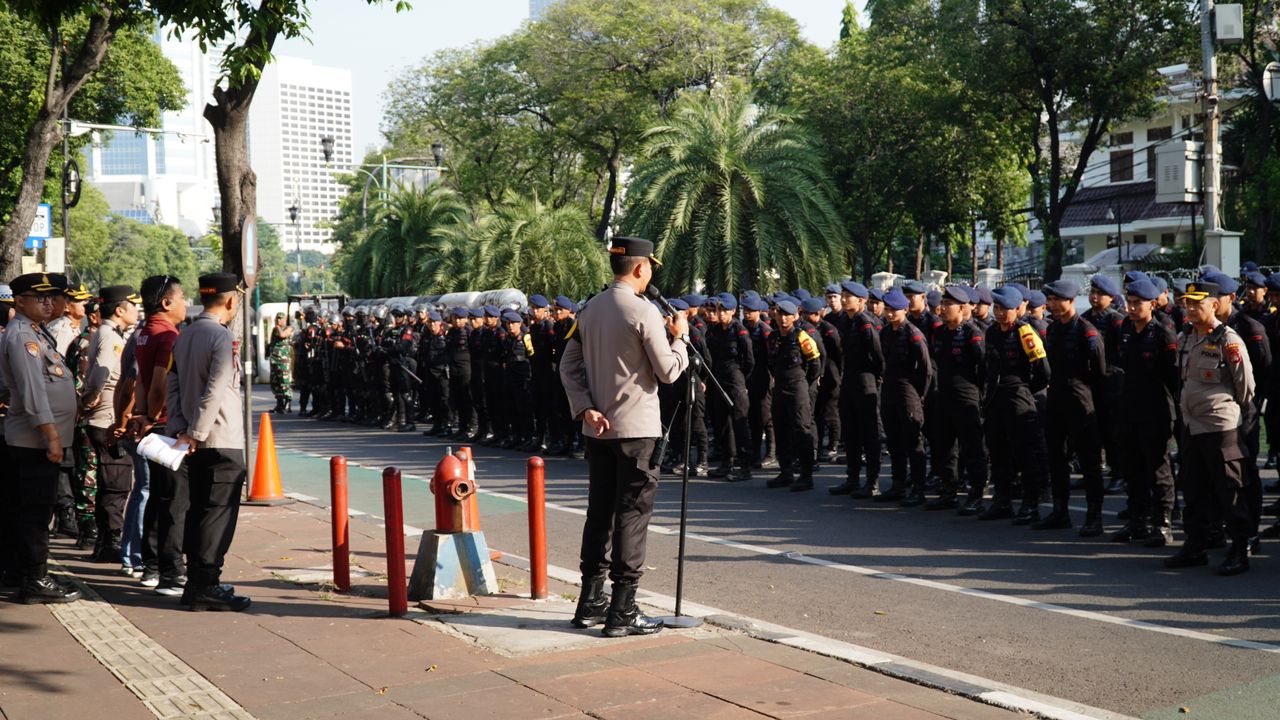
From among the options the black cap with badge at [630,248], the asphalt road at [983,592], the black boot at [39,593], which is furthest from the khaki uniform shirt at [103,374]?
the black cap with badge at [630,248]

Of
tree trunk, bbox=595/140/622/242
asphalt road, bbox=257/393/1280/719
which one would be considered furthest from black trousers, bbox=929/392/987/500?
tree trunk, bbox=595/140/622/242

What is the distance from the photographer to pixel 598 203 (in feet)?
162

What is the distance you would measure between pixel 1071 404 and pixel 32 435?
25.1 feet

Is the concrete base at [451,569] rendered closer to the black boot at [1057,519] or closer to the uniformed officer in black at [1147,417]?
the black boot at [1057,519]

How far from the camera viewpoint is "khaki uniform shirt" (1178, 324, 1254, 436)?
8609mm

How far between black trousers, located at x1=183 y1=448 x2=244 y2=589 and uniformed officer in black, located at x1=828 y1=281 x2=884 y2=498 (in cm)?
637

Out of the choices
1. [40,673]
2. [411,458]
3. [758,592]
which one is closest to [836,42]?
[411,458]

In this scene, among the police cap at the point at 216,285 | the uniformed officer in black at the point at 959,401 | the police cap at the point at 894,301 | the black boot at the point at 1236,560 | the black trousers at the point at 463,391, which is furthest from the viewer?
the black trousers at the point at 463,391

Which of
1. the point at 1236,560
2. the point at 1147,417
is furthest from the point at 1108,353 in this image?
the point at 1236,560

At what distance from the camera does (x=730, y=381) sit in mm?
14781

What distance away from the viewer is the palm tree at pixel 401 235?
149 ft

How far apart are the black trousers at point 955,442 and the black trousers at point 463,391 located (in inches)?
387

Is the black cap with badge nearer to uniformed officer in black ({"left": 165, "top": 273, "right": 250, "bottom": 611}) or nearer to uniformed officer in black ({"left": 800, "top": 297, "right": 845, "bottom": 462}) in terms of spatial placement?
uniformed officer in black ({"left": 165, "top": 273, "right": 250, "bottom": 611})

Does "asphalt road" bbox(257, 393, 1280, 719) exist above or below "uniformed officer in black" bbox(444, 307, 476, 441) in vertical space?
below
